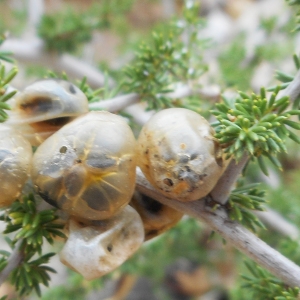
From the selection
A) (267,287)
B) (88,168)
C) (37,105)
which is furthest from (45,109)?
(267,287)

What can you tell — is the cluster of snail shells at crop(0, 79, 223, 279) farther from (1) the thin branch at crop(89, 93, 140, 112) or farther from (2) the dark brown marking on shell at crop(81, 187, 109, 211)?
(1) the thin branch at crop(89, 93, 140, 112)

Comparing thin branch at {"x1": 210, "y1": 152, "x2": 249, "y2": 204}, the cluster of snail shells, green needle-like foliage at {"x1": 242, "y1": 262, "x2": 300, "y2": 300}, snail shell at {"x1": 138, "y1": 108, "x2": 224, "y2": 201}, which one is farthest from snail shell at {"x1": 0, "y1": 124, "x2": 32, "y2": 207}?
green needle-like foliage at {"x1": 242, "y1": 262, "x2": 300, "y2": 300}

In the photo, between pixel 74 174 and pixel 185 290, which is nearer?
pixel 74 174

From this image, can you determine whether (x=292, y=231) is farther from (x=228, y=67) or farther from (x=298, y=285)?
(x=298, y=285)

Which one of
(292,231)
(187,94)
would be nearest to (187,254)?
(292,231)

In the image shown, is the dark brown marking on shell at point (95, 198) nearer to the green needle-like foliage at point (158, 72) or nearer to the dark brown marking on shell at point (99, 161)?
the dark brown marking on shell at point (99, 161)

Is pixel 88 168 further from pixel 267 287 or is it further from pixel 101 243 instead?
pixel 267 287
